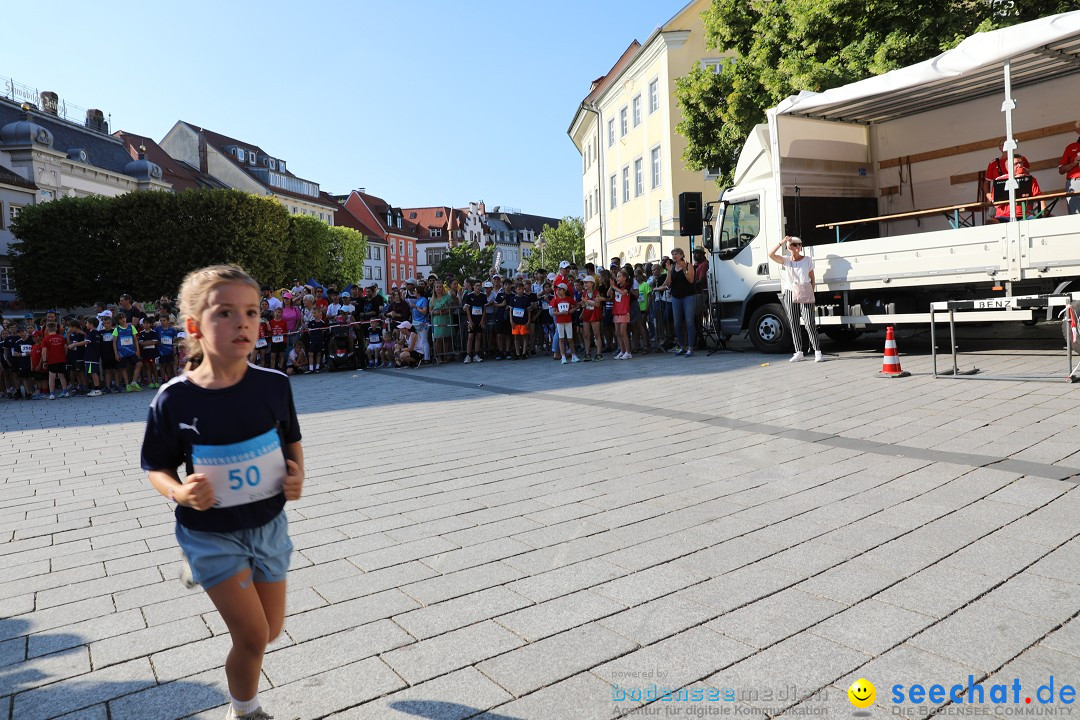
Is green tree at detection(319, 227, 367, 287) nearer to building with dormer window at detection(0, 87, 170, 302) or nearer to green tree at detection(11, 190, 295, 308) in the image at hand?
building with dormer window at detection(0, 87, 170, 302)

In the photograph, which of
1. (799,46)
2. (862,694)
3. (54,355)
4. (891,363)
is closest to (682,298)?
(891,363)

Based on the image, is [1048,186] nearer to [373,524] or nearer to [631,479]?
[631,479]

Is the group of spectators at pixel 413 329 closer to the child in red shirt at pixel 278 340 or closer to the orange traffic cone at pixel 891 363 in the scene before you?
the child in red shirt at pixel 278 340

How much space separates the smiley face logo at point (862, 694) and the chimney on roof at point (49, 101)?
66.0 m

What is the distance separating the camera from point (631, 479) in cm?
580

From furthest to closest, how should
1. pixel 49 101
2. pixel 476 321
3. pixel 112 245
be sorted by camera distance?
pixel 49 101
pixel 112 245
pixel 476 321

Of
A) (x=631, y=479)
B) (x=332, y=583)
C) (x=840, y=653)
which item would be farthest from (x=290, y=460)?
(x=631, y=479)

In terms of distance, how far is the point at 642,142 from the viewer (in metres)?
39.6

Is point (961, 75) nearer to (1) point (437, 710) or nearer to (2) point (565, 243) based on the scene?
(1) point (437, 710)

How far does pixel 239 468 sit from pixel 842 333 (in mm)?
15390

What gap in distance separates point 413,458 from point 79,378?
1376cm

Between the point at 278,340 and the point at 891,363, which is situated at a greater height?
the point at 278,340

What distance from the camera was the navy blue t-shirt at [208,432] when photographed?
2.46 m

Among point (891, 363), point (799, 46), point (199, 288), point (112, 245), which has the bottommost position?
point (891, 363)
